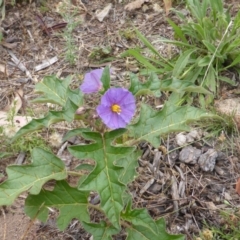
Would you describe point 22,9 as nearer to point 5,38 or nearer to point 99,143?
point 5,38

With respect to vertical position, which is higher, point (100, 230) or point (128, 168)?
point (128, 168)

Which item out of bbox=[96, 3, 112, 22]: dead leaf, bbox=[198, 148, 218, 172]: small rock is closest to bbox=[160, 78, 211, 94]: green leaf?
bbox=[198, 148, 218, 172]: small rock

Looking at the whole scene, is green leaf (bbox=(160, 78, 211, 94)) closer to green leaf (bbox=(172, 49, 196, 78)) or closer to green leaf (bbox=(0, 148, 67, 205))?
green leaf (bbox=(0, 148, 67, 205))

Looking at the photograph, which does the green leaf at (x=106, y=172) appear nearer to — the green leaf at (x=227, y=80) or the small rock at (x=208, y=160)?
the small rock at (x=208, y=160)

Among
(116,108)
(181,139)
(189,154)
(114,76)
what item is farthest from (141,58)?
(116,108)

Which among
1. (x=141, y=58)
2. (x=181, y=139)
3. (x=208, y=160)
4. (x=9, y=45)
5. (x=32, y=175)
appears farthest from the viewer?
(x=9, y=45)

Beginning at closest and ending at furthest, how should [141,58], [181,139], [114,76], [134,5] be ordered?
[181,139] < [141,58] < [114,76] < [134,5]

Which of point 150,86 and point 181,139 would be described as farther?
point 181,139

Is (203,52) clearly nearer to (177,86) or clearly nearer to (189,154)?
(189,154)
